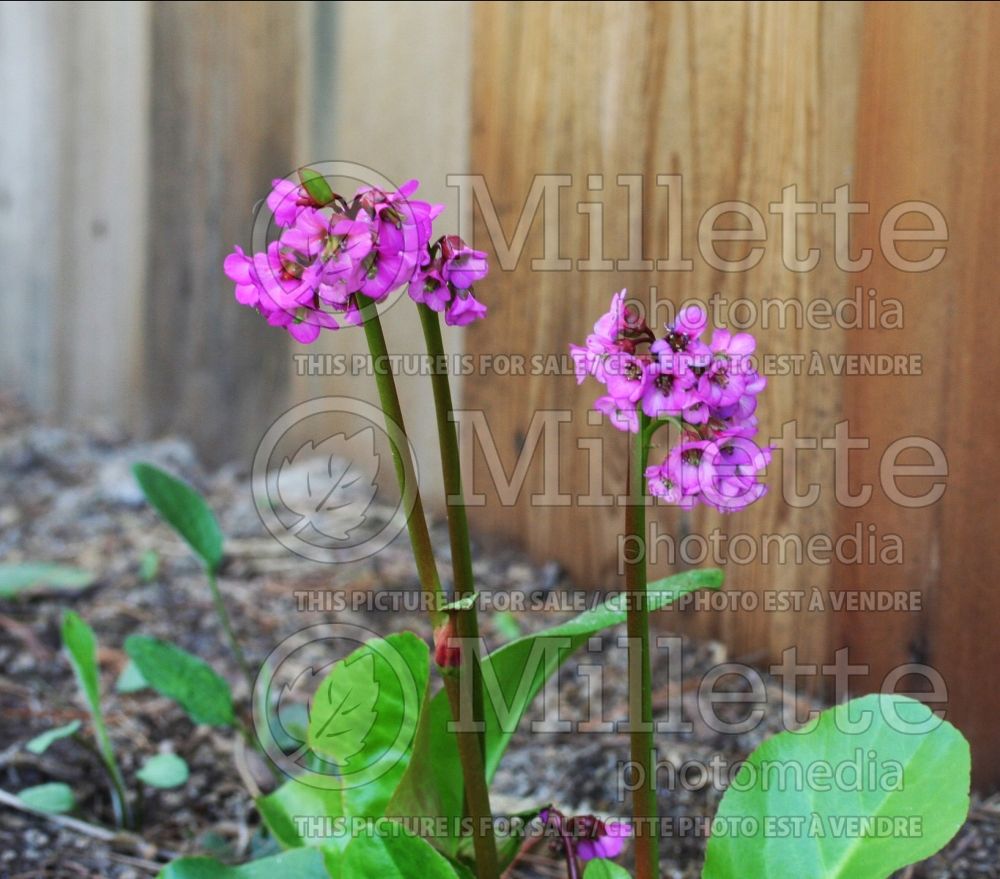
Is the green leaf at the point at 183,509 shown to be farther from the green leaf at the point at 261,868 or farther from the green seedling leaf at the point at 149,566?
the green seedling leaf at the point at 149,566

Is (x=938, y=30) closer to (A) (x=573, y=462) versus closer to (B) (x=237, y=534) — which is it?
(A) (x=573, y=462)

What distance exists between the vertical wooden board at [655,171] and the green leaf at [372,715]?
2.51 ft

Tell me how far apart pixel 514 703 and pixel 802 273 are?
2.62 feet

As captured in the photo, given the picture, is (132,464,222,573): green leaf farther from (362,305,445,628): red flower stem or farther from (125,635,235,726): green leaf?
(362,305,445,628): red flower stem

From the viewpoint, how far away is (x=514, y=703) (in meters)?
Answer: 0.87

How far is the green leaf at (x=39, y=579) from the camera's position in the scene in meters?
1.75

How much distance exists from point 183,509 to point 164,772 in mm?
302

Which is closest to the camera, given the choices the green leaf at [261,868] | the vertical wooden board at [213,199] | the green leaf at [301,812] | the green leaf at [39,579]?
the green leaf at [261,868]

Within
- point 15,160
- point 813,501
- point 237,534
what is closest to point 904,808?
point 813,501

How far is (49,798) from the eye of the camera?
3.73ft

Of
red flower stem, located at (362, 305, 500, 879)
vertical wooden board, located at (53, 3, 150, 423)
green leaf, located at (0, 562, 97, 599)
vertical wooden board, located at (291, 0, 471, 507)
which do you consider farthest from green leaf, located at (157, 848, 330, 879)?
vertical wooden board, located at (53, 3, 150, 423)

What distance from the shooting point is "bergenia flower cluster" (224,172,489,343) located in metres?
0.61

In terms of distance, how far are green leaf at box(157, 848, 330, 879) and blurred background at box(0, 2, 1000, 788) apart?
31.3 inches
